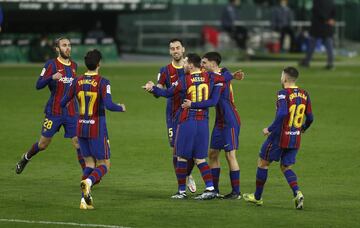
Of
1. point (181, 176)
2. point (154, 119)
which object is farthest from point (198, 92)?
point (154, 119)

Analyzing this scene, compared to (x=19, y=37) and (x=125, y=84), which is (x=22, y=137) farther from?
(x=19, y=37)

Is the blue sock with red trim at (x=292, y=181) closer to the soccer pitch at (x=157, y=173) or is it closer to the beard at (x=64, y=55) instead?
the soccer pitch at (x=157, y=173)

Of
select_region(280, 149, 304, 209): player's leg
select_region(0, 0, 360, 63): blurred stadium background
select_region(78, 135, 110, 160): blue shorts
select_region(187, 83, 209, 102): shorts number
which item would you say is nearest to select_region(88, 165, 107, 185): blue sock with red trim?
select_region(78, 135, 110, 160): blue shorts

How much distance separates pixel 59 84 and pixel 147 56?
96.6ft

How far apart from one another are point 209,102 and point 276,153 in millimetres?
1091

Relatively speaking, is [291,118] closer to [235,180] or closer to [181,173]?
[235,180]

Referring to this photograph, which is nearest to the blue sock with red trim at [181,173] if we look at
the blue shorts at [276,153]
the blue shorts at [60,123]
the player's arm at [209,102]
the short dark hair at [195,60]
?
the player's arm at [209,102]

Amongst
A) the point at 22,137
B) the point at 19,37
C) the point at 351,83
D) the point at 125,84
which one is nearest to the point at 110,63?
the point at 19,37

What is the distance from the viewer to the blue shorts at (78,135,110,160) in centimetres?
1397

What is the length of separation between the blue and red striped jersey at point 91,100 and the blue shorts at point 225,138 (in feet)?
5.20

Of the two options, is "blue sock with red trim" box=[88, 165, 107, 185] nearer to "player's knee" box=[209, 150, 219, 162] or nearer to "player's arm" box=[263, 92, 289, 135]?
"player's knee" box=[209, 150, 219, 162]

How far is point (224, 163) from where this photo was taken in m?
18.9

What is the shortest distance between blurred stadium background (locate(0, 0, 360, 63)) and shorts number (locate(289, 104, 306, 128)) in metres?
26.6

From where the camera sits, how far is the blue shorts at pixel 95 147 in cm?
1397
